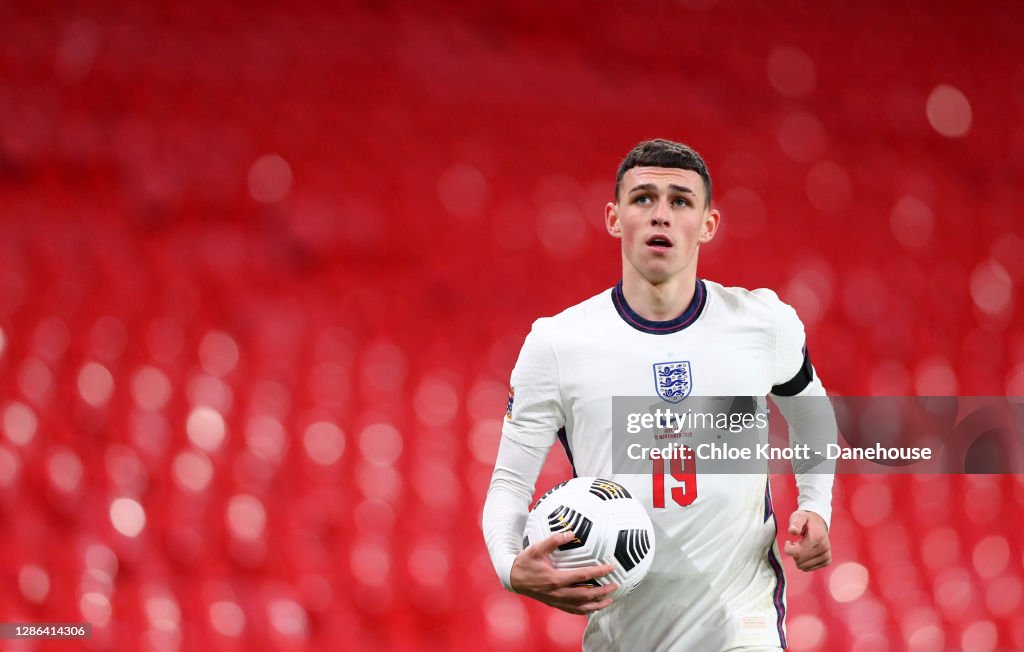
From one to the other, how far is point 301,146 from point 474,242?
2.60 ft

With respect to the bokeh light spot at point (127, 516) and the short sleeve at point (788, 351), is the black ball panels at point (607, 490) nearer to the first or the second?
the short sleeve at point (788, 351)

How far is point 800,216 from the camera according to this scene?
3820 millimetres

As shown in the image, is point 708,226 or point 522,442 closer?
point 522,442

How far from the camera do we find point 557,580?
1.41 meters

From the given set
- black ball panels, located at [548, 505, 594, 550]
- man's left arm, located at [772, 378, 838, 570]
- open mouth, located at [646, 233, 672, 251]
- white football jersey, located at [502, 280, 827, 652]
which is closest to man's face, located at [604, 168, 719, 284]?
open mouth, located at [646, 233, 672, 251]

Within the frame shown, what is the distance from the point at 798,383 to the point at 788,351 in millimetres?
95

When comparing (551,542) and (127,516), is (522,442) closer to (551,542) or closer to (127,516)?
(551,542)

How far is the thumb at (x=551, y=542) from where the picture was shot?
4.59ft

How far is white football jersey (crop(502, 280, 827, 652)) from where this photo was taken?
5.43 feet

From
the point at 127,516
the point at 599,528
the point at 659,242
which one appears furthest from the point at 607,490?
the point at 127,516

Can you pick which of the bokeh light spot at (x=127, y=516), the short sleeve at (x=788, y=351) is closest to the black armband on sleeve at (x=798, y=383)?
the short sleeve at (x=788, y=351)

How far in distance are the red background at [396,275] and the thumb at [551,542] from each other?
2083mm

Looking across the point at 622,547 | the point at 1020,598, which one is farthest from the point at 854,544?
the point at 622,547

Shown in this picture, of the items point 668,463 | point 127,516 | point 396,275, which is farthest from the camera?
point 396,275
